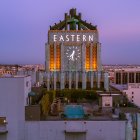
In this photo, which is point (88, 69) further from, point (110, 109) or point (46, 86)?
point (110, 109)

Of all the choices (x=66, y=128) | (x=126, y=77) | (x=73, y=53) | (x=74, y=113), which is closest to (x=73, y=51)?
(x=73, y=53)

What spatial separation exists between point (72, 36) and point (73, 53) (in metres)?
1.87

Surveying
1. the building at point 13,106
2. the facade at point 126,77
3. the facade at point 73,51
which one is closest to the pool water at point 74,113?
the building at point 13,106

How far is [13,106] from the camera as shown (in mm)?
19234

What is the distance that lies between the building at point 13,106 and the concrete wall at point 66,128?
1.49ft

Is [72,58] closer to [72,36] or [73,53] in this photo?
[73,53]

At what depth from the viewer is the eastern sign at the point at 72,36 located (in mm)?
43656

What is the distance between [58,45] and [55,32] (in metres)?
1.47

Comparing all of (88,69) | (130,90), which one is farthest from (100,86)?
(130,90)

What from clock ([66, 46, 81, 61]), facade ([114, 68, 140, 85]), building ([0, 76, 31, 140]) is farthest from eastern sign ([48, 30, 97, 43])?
facade ([114, 68, 140, 85])

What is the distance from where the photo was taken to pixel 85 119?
776 inches

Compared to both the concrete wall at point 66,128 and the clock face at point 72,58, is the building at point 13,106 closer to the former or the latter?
the concrete wall at point 66,128

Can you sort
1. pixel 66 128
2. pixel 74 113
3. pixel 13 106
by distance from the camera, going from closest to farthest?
1. pixel 13 106
2. pixel 66 128
3. pixel 74 113

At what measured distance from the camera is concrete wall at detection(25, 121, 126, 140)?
19.3 meters
